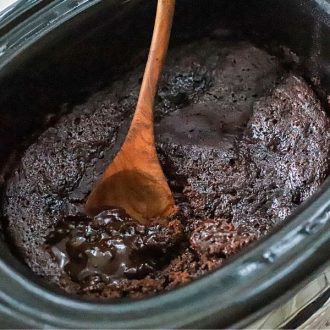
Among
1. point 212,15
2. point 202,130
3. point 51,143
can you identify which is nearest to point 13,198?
point 51,143

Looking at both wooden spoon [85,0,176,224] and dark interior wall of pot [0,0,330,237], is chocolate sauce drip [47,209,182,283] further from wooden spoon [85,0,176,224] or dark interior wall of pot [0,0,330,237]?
dark interior wall of pot [0,0,330,237]

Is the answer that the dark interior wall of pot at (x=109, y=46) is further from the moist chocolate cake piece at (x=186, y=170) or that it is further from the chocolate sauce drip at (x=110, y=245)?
the chocolate sauce drip at (x=110, y=245)

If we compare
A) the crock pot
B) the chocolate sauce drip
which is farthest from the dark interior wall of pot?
the chocolate sauce drip

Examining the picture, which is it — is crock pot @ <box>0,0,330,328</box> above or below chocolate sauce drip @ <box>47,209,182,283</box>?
above

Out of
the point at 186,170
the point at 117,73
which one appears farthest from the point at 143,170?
the point at 117,73

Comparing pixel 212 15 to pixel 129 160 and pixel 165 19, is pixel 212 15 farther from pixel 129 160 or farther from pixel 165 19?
pixel 129 160

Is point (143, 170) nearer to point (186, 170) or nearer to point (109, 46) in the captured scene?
point (186, 170)
